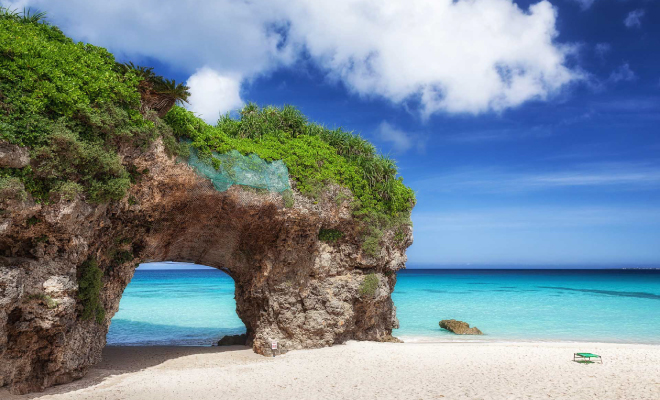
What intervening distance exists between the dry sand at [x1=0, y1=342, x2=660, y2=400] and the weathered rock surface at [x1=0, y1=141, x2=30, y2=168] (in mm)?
4751

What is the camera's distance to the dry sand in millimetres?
8945

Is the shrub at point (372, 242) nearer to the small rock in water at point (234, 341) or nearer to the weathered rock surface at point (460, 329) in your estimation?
the small rock in water at point (234, 341)

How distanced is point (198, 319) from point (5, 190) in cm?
2109

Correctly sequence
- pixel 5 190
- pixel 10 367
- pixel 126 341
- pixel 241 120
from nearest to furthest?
1. pixel 5 190
2. pixel 10 367
3. pixel 241 120
4. pixel 126 341

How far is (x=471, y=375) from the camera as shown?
34.4ft

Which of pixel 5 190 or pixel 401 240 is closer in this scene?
pixel 5 190

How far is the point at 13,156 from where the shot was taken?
23.8 feet

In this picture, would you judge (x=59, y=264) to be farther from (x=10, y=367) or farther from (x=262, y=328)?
(x=262, y=328)

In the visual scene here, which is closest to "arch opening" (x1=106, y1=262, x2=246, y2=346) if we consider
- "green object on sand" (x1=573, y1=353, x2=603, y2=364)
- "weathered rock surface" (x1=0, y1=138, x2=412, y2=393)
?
"weathered rock surface" (x1=0, y1=138, x2=412, y2=393)

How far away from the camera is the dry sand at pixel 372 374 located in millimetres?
8945

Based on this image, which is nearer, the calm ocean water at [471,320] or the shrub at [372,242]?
the shrub at [372,242]

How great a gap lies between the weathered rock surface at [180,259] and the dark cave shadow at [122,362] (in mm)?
289

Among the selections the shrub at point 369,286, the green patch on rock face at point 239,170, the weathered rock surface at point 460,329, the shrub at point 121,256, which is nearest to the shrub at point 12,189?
the shrub at point 121,256

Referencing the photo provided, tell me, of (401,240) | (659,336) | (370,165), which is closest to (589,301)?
(659,336)
